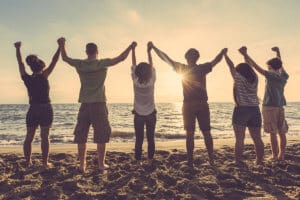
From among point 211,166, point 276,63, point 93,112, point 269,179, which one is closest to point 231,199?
point 269,179

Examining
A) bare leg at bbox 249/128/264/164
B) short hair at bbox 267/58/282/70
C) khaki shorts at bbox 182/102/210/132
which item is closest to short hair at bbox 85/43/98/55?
khaki shorts at bbox 182/102/210/132

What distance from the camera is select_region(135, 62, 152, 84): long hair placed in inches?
265

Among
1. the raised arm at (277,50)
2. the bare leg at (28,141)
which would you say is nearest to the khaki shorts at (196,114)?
the raised arm at (277,50)

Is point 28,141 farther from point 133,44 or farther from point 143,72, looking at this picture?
point 133,44

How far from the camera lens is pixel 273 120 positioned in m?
7.36

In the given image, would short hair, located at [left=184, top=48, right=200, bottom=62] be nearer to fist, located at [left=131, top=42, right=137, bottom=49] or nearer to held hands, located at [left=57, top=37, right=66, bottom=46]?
fist, located at [left=131, top=42, right=137, bottom=49]

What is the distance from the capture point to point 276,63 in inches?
287

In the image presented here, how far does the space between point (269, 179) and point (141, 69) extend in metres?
2.99

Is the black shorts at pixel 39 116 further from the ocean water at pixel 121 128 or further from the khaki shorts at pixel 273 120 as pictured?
the ocean water at pixel 121 128

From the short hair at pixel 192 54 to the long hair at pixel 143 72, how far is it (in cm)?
76

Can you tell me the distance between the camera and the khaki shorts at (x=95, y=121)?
6.42 metres

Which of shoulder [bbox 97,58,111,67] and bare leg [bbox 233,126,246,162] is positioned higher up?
shoulder [bbox 97,58,111,67]

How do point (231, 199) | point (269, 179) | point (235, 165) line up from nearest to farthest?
1. point (231, 199)
2. point (269, 179)
3. point (235, 165)

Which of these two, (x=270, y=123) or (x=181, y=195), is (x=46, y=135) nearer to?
(x=181, y=195)
